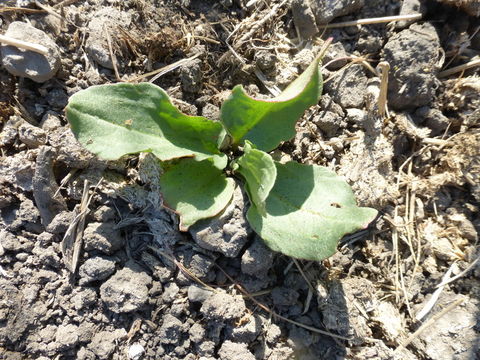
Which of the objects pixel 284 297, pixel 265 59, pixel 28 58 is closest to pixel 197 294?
pixel 284 297

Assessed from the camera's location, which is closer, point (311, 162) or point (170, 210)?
point (170, 210)

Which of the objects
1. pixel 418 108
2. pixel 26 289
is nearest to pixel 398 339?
pixel 418 108

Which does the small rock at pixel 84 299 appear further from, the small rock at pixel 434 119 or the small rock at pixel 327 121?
the small rock at pixel 434 119

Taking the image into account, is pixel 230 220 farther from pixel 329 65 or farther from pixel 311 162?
pixel 329 65

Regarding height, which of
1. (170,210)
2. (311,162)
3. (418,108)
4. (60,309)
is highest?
(418,108)

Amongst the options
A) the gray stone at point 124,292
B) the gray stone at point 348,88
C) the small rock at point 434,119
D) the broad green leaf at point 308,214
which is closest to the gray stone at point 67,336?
the gray stone at point 124,292

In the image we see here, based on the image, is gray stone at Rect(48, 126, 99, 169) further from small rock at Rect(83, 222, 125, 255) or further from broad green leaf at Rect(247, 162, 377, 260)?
broad green leaf at Rect(247, 162, 377, 260)
